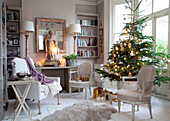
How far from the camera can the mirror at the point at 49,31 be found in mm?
5602

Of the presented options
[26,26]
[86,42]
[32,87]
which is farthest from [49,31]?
[32,87]

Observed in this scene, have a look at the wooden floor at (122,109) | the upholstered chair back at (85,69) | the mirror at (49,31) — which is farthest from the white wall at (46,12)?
the wooden floor at (122,109)

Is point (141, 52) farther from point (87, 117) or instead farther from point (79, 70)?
point (87, 117)

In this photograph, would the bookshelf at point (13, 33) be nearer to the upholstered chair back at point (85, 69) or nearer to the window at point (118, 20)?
the upholstered chair back at point (85, 69)

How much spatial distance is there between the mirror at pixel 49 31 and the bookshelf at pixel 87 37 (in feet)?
2.31

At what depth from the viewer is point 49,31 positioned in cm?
570

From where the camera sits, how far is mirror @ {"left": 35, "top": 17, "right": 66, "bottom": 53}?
5.60 metres

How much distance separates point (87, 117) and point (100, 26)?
15.4 feet

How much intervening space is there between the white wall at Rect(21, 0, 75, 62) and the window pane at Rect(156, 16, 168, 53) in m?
2.81

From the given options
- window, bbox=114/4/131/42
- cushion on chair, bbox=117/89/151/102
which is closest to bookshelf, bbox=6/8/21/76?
window, bbox=114/4/131/42

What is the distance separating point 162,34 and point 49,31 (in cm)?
348

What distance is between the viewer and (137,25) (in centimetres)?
429

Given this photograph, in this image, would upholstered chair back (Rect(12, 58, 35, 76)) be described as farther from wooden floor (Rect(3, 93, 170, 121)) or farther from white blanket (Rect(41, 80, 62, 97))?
→ wooden floor (Rect(3, 93, 170, 121))

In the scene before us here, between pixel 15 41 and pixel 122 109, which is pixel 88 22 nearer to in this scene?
pixel 15 41
